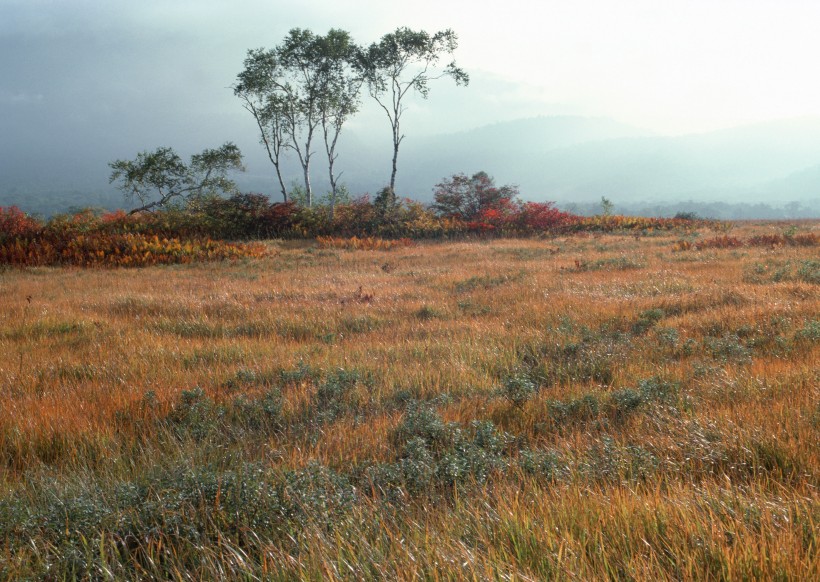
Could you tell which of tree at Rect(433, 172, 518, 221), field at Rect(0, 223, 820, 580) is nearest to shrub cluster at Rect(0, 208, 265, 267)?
field at Rect(0, 223, 820, 580)

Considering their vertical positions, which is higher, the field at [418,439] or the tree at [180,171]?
the tree at [180,171]

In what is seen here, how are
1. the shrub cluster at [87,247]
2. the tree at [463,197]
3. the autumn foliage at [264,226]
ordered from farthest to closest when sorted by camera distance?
1. the tree at [463,197]
2. the autumn foliage at [264,226]
3. the shrub cluster at [87,247]

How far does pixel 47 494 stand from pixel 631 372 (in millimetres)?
4799

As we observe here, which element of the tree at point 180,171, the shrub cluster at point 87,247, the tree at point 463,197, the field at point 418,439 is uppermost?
the tree at point 180,171

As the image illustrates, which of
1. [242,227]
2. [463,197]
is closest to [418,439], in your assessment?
[242,227]

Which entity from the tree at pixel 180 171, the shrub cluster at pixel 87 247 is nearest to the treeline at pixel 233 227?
the shrub cluster at pixel 87 247

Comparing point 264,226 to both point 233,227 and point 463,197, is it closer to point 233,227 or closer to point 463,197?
point 233,227

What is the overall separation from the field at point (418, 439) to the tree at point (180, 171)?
30.5 metres

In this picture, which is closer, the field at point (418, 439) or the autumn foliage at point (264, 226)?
the field at point (418, 439)

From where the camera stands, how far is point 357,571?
1.84 meters

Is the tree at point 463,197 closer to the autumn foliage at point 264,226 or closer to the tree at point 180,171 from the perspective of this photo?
the autumn foliage at point 264,226

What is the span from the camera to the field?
1.96 m

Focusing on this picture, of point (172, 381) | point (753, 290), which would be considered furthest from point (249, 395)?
point (753, 290)

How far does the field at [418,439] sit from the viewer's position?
196 centimetres
